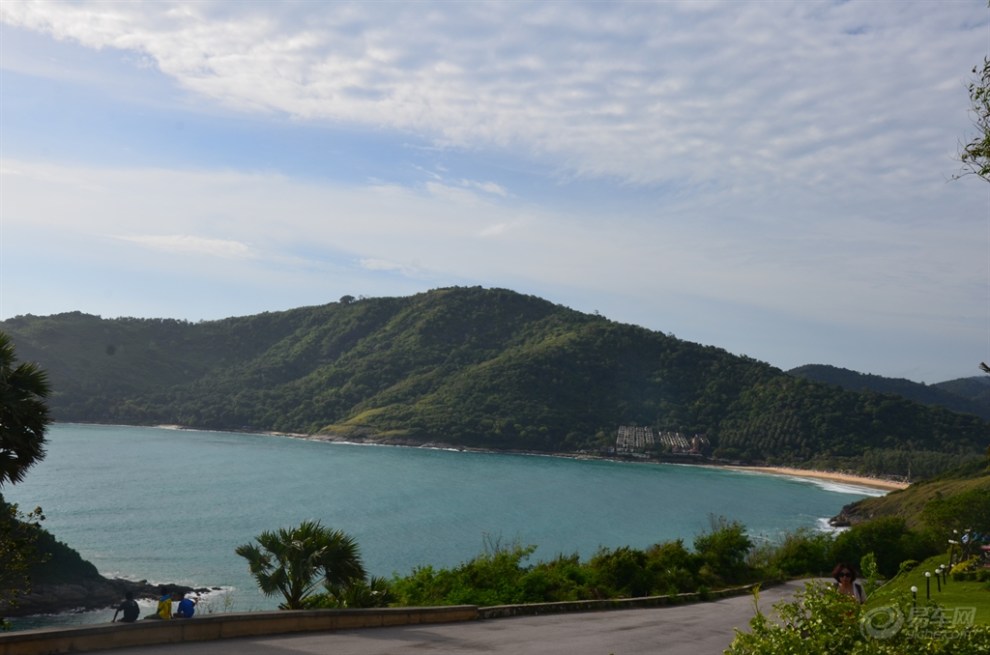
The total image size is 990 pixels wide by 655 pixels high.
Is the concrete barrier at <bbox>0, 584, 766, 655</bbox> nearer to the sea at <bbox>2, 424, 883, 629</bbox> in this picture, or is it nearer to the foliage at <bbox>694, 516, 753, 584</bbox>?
the foliage at <bbox>694, 516, 753, 584</bbox>

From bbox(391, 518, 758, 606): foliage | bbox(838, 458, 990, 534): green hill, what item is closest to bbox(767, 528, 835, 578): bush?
bbox(391, 518, 758, 606): foliage

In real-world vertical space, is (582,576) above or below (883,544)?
above

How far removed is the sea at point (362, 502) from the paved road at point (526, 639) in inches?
917

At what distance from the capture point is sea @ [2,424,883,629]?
167ft

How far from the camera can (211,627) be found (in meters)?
11.2

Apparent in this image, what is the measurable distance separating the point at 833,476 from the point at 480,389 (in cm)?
5885

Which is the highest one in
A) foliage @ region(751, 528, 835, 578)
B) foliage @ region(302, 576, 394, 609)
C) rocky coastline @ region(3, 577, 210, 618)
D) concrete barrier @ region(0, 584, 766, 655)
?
concrete barrier @ region(0, 584, 766, 655)

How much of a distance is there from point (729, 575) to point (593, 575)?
8752mm

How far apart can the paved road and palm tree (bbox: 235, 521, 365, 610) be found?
2.61 meters

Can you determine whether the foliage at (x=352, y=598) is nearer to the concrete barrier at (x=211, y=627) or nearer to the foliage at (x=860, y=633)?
the concrete barrier at (x=211, y=627)

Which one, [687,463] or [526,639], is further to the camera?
[687,463]

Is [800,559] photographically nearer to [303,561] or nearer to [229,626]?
[303,561]

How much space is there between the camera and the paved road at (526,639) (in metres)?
11.0

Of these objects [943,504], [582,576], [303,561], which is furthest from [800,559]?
[303,561]
